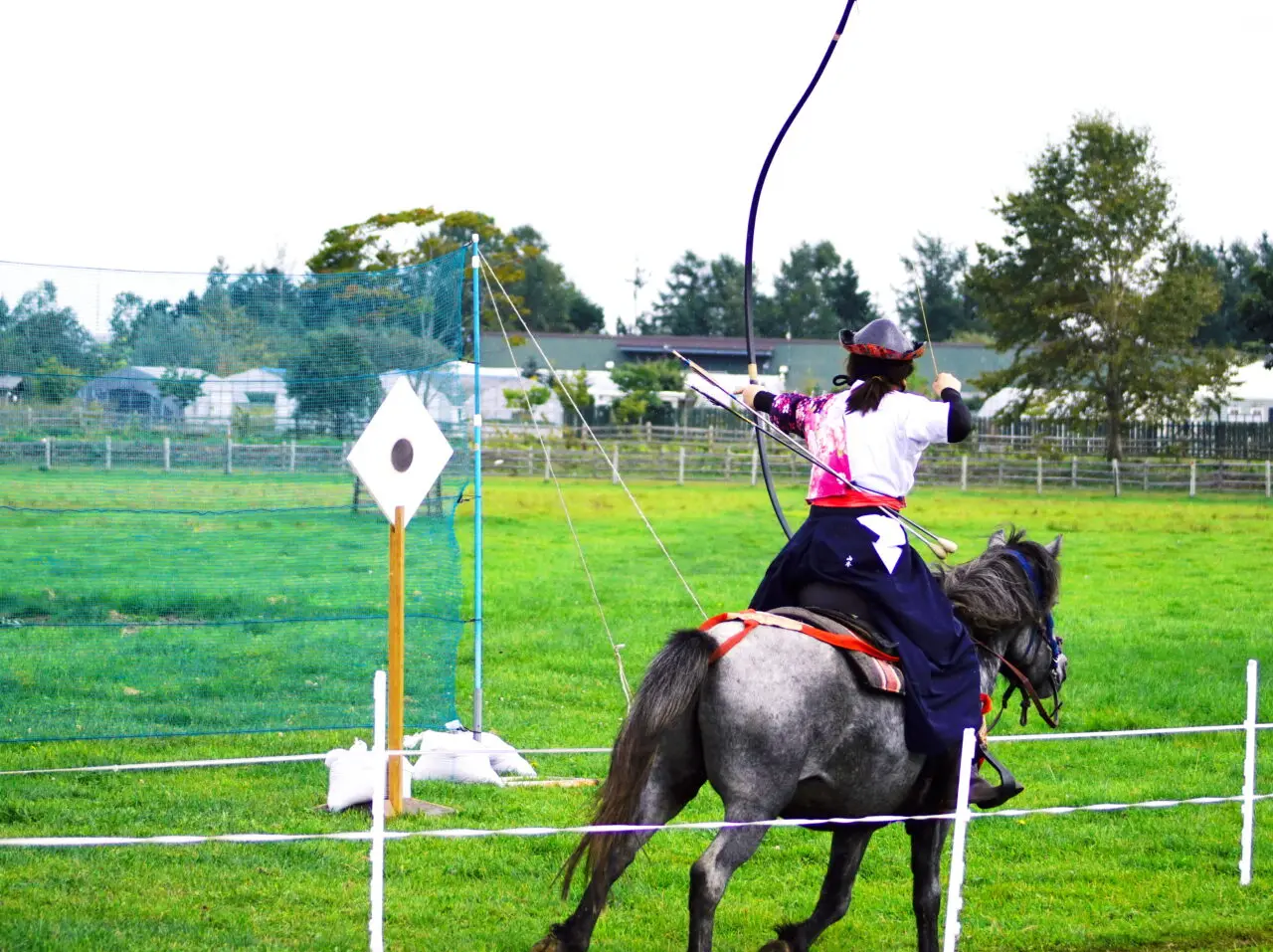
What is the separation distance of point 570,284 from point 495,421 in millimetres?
44905

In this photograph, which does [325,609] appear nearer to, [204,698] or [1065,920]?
[204,698]

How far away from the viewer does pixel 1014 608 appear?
5719 mm

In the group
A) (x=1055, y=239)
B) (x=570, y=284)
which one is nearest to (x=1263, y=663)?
(x=1055, y=239)

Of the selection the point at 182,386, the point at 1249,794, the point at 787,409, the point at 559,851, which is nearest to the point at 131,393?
the point at 182,386

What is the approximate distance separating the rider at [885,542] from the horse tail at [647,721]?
0.54 m

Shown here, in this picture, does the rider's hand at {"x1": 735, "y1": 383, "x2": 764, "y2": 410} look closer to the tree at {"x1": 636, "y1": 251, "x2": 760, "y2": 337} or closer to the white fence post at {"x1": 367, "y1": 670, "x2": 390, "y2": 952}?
the white fence post at {"x1": 367, "y1": 670, "x2": 390, "y2": 952}

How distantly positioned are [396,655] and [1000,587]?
10.3ft

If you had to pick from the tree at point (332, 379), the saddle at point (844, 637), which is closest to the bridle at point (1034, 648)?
the saddle at point (844, 637)

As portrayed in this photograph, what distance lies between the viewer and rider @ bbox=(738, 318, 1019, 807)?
4910 mm

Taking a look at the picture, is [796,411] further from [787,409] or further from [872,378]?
[872,378]

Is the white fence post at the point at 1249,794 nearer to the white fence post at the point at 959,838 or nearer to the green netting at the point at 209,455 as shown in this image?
the white fence post at the point at 959,838

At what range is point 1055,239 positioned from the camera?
39.7m

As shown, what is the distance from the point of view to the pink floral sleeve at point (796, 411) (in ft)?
17.2

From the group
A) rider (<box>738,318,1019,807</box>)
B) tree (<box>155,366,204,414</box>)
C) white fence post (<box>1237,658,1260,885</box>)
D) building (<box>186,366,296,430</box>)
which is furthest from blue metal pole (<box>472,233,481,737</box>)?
white fence post (<box>1237,658,1260,885</box>)
